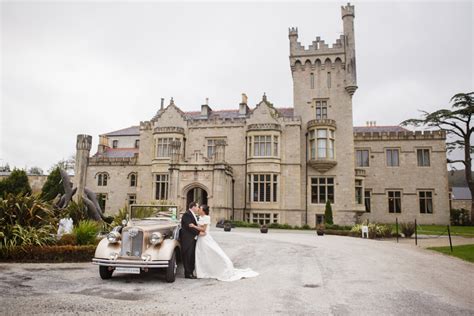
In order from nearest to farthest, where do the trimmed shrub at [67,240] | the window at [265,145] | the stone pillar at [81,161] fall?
1. the trimmed shrub at [67,240]
2. the stone pillar at [81,161]
3. the window at [265,145]

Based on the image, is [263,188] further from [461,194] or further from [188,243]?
[461,194]

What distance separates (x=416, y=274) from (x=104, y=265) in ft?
27.4

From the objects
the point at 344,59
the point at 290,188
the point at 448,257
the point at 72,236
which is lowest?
the point at 448,257

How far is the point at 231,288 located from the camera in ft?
25.2

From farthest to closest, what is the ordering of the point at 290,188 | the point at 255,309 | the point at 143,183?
the point at 143,183 < the point at 290,188 < the point at 255,309

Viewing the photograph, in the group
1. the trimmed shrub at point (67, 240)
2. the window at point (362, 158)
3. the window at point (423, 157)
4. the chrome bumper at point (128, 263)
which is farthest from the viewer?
the window at point (362, 158)

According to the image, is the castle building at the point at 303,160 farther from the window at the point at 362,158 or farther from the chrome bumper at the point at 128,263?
the chrome bumper at the point at 128,263

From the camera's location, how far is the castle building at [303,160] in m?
28.9

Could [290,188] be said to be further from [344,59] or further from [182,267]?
[182,267]

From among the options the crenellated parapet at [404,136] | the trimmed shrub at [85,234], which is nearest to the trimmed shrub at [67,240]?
the trimmed shrub at [85,234]

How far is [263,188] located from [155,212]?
60.9 feet

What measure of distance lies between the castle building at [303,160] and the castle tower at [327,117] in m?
0.09

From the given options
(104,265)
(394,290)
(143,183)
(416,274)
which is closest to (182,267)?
(104,265)

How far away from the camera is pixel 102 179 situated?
36844mm
